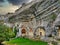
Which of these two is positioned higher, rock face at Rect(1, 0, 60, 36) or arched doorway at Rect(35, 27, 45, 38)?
rock face at Rect(1, 0, 60, 36)

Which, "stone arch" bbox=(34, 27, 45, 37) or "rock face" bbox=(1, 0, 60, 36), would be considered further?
"stone arch" bbox=(34, 27, 45, 37)

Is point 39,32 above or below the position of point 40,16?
below

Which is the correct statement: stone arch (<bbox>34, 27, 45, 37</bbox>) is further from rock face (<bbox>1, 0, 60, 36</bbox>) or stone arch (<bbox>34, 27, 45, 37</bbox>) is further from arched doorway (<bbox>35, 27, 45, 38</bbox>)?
rock face (<bbox>1, 0, 60, 36</bbox>)

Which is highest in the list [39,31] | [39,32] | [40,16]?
[40,16]

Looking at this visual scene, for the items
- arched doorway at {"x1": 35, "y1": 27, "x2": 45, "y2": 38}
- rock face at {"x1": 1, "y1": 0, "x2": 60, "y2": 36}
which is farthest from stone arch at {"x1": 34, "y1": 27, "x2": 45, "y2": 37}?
rock face at {"x1": 1, "y1": 0, "x2": 60, "y2": 36}

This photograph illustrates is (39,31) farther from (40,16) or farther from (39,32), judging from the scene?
(40,16)

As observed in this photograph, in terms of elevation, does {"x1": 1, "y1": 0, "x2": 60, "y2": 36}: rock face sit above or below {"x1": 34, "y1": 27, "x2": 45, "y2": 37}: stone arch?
above

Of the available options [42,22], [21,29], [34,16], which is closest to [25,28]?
[21,29]

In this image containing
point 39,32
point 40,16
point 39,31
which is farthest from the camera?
point 39,31

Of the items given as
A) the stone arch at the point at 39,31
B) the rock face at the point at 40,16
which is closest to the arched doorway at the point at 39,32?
the stone arch at the point at 39,31

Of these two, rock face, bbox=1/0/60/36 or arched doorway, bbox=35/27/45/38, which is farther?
arched doorway, bbox=35/27/45/38

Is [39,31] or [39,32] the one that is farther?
[39,31]

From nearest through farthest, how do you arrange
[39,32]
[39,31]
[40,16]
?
[40,16] < [39,32] < [39,31]

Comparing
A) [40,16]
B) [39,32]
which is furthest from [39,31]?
[40,16]
